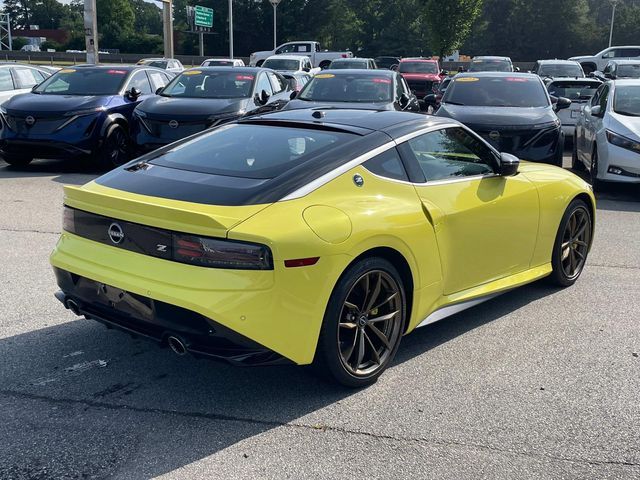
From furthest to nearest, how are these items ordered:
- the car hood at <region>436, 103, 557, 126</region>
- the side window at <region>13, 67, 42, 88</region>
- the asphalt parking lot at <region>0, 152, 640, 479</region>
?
the side window at <region>13, 67, 42, 88</region>, the car hood at <region>436, 103, 557, 126</region>, the asphalt parking lot at <region>0, 152, 640, 479</region>

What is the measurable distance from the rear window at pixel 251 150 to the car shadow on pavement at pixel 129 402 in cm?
117

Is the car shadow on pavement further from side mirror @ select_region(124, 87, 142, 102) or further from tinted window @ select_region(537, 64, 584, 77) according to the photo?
tinted window @ select_region(537, 64, 584, 77)

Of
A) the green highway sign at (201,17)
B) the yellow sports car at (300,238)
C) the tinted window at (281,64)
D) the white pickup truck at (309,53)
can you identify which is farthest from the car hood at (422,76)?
the green highway sign at (201,17)

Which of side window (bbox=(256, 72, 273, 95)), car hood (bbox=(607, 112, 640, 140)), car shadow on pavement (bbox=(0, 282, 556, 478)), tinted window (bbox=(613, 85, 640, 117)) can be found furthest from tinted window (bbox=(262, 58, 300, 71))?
car shadow on pavement (bbox=(0, 282, 556, 478))

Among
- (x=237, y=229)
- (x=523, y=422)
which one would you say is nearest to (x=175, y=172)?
(x=237, y=229)

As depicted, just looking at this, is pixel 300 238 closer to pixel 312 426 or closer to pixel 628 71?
pixel 312 426

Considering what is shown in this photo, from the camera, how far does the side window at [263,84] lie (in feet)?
41.2

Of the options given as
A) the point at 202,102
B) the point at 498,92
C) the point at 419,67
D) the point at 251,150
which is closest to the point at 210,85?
the point at 202,102

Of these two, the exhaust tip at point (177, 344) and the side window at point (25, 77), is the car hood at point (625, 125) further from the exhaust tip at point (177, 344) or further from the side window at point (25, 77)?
the side window at point (25, 77)

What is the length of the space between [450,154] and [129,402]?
8.57 feet

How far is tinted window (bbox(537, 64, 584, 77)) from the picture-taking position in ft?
73.3

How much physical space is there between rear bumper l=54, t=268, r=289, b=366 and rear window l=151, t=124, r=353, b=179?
0.91 m

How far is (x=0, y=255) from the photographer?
263 inches

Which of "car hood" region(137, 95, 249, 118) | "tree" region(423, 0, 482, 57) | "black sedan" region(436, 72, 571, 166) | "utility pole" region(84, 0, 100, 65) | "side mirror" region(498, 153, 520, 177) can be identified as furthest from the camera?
"tree" region(423, 0, 482, 57)
